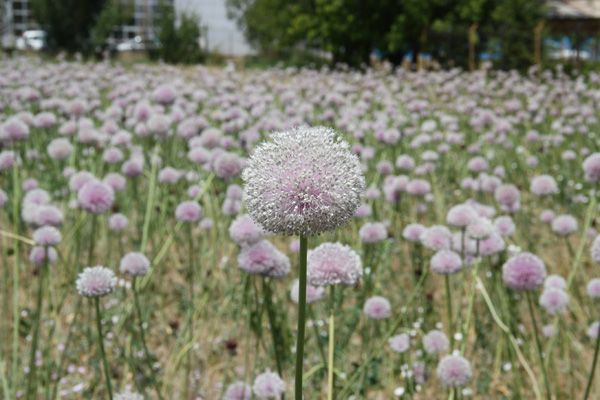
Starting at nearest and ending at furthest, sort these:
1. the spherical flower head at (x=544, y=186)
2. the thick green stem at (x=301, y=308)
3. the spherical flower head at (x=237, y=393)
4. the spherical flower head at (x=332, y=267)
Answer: the thick green stem at (x=301, y=308)
the spherical flower head at (x=332, y=267)
the spherical flower head at (x=237, y=393)
the spherical flower head at (x=544, y=186)

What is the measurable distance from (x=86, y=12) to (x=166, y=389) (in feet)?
61.6

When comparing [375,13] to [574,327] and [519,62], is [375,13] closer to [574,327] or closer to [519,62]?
[519,62]

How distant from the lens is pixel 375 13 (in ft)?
53.7

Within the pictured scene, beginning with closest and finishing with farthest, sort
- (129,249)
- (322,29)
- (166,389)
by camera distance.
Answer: (166,389)
(129,249)
(322,29)

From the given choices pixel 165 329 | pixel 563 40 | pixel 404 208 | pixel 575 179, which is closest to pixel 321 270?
pixel 165 329

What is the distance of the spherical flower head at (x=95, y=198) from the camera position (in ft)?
6.01

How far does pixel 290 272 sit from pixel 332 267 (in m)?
1.45

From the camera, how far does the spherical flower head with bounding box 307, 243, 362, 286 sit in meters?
1.24

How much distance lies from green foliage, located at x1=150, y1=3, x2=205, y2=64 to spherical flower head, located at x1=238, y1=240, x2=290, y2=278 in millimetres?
16020

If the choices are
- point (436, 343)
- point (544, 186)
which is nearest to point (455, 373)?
point (436, 343)

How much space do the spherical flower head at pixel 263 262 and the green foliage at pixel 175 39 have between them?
1602 centimetres

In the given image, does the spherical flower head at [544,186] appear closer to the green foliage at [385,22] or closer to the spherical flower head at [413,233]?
the spherical flower head at [413,233]

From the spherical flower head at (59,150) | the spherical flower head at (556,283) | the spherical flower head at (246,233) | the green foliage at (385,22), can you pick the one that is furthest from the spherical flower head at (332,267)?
the green foliage at (385,22)

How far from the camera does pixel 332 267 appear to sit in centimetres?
124
